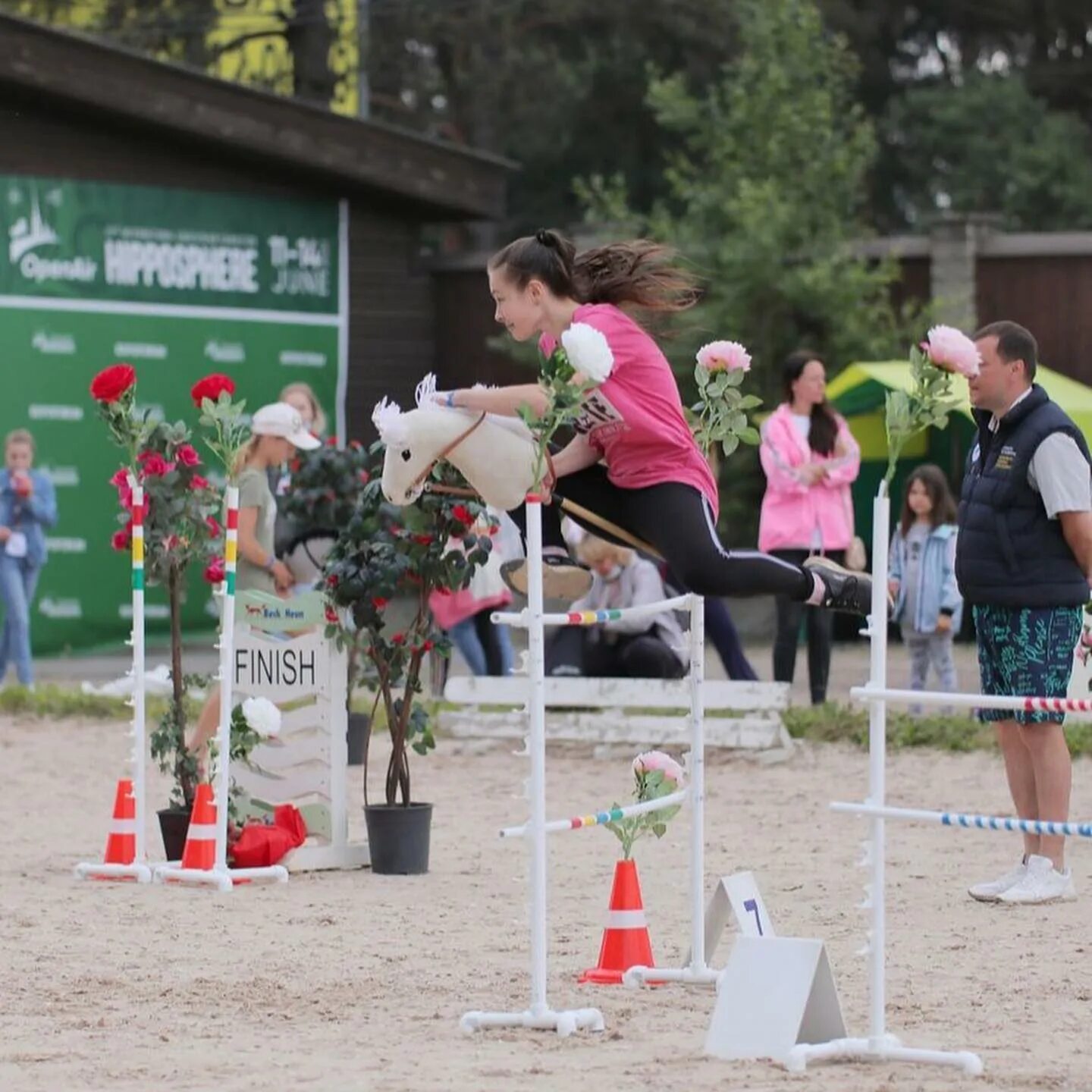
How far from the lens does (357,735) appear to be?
11539 mm

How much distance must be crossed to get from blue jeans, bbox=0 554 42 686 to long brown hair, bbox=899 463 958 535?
5.54m

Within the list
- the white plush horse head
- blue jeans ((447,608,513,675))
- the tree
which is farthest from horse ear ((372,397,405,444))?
the tree

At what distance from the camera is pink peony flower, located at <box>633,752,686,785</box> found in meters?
6.68

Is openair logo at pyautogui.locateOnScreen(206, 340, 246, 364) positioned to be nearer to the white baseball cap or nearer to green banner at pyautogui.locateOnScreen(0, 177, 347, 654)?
green banner at pyautogui.locateOnScreen(0, 177, 347, 654)

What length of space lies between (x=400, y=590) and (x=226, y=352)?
1093 cm

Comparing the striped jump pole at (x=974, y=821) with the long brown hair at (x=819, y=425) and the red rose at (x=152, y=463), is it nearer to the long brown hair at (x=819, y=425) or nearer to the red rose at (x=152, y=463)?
the red rose at (x=152, y=463)

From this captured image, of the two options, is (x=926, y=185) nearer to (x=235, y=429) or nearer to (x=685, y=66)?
(x=685, y=66)

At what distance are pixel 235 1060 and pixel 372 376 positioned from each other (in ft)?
51.0

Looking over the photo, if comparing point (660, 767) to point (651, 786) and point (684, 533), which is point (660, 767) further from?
point (684, 533)

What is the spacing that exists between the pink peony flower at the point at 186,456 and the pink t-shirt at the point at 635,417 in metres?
2.92

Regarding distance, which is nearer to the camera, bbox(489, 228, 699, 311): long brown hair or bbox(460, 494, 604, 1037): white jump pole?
bbox(460, 494, 604, 1037): white jump pole

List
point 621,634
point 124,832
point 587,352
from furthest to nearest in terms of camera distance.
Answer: point 621,634 < point 124,832 < point 587,352

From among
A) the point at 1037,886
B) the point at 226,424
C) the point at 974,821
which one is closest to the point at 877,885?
the point at 974,821

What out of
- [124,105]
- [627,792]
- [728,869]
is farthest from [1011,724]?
[124,105]
